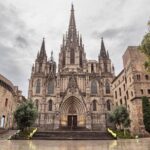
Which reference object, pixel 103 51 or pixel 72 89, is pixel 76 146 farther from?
pixel 103 51

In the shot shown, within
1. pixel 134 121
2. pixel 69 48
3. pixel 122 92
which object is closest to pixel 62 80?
pixel 69 48

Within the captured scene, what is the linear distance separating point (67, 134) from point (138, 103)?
43.9 ft

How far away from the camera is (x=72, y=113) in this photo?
43.7m

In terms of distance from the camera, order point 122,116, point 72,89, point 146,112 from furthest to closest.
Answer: point 72,89 → point 122,116 → point 146,112

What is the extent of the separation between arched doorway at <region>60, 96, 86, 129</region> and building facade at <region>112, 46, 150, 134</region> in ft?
34.4

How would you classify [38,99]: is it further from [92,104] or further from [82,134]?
[82,134]

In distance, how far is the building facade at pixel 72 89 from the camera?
42.2 meters

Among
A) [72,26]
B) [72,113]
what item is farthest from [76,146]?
[72,26]

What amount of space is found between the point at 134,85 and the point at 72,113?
59.8 feet

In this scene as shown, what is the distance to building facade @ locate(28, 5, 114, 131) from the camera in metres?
42.2

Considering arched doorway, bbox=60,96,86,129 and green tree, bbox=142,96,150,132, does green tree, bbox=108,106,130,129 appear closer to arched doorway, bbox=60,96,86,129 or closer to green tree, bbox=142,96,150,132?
green tree, bbox=142,96,150,132

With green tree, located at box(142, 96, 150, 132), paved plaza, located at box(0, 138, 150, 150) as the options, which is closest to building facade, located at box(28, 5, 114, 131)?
green tree, located at box(142, 96, 150, 132)

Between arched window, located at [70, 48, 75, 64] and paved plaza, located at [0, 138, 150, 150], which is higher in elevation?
arched window, located at [70, 48, 75, 64]

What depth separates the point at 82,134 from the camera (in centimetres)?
2988
